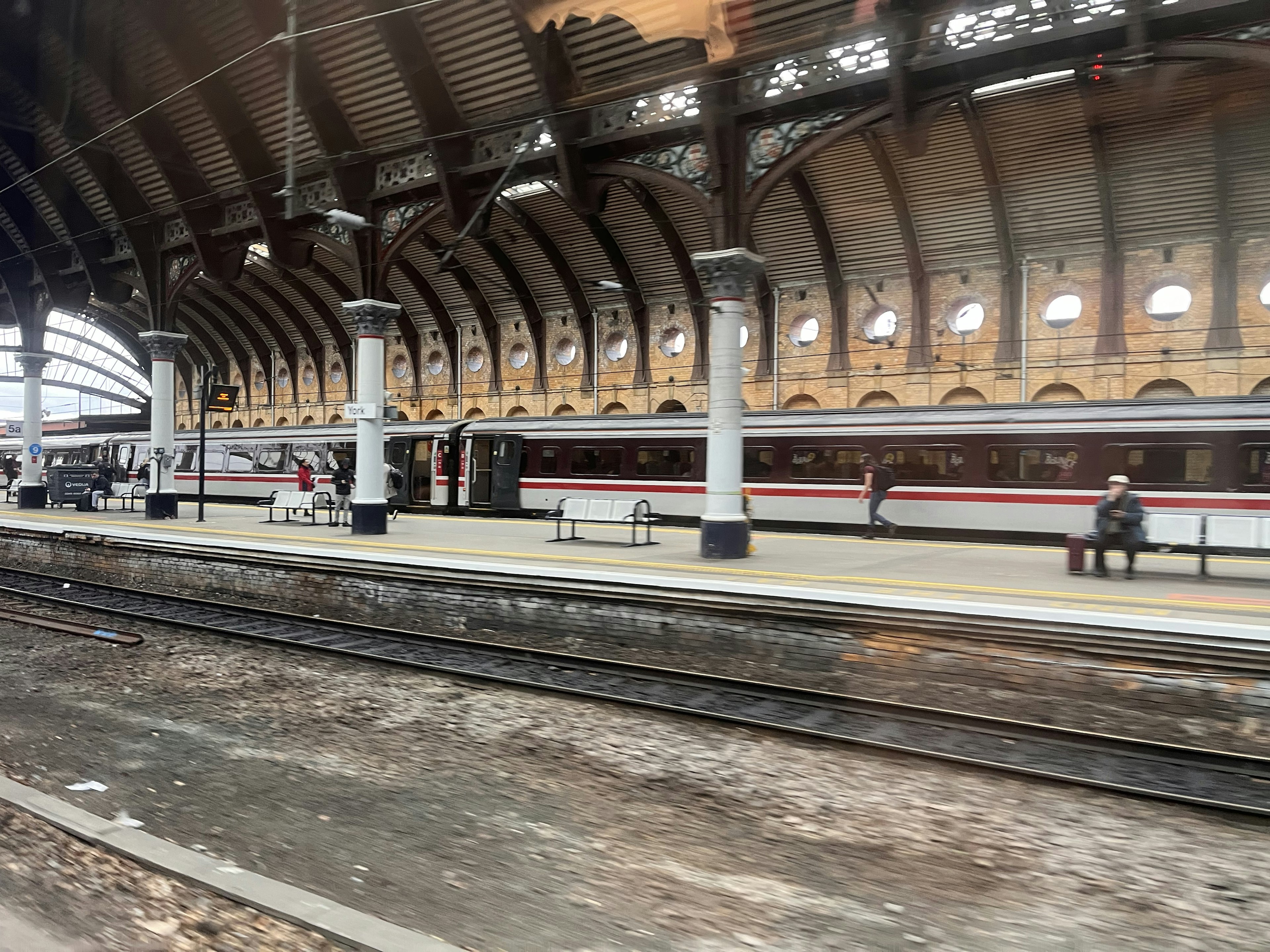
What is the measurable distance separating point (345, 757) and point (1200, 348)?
26029 millimetres

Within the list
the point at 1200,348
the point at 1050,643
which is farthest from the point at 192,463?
the point at 1200,348

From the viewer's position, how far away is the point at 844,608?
930 cm

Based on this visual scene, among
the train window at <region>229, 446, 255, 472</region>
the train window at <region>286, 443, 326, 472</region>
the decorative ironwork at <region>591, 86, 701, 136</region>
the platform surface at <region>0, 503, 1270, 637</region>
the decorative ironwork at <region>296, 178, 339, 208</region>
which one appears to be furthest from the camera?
the train window at <region>229, 446, 255, 472</region>

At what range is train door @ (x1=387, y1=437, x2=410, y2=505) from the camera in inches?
1025

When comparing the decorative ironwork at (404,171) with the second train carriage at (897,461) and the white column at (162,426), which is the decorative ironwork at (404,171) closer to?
the second train carriage at (897,461)

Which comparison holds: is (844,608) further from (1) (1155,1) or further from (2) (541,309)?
(2) (541,309)

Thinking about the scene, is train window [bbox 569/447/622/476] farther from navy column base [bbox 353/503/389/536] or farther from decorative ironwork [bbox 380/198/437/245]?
decorative ironwork [bbox 380/198/437/245]

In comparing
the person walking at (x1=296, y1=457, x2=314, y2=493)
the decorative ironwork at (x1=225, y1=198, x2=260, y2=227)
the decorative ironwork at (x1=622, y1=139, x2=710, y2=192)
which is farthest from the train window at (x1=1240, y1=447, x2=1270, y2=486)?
the person walking at (x1=296, y1=457, x2=314, y2=493)

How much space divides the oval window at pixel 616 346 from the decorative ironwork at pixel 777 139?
65.1 feet

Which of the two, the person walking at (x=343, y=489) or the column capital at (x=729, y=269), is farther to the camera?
the person walking at (x=343, y=489)

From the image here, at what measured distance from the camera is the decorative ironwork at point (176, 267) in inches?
917

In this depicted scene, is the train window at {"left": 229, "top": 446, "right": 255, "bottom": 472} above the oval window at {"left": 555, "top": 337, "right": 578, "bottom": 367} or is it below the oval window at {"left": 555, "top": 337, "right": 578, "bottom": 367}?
below

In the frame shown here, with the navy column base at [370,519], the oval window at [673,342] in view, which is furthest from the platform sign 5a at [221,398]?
the oval window at [673,342]

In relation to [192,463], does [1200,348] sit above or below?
above
